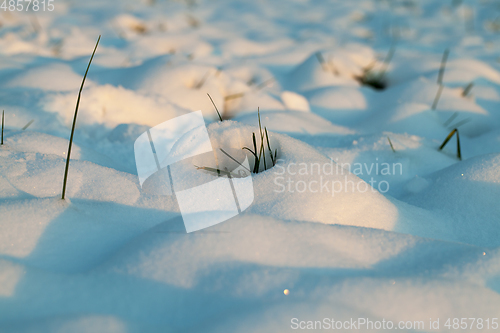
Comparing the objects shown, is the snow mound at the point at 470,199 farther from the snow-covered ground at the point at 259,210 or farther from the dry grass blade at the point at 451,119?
the dry grass blade at the point at 451,119

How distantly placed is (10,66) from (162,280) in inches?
71.5

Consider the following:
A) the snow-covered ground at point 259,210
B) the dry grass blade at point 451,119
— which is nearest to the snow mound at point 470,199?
the snow-covered ground at point 259,210

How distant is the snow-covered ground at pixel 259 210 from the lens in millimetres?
562

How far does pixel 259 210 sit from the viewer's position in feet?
2.62

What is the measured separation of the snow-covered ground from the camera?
56 centimetres

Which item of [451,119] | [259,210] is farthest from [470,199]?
[451,119]

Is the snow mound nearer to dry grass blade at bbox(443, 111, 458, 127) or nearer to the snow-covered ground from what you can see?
the snow-covered ground

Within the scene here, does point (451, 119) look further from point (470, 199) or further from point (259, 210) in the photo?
point (259, 210)

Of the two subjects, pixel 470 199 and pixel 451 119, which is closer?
pixel 470 199

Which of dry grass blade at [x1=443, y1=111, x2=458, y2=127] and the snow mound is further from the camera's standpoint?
dry grass blade at [x1=443, y1=111, x2=458, y2=127]

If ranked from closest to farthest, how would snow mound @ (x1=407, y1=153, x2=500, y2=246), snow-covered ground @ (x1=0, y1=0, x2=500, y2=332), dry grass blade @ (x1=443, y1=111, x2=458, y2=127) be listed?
snow-covered ground @ (x1=0, y1=0, x2=500, y2=332)
snow mound @ (x1=407, y1=153, x2=500, y2=246)
dry grass blade @ (x1=443, y1=111, x2=458, y2=127)

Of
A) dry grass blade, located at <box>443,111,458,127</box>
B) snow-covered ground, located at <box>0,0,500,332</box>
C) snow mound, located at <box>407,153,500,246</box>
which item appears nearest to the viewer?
snow-covered ground, located at <box>0,0,500,332</box>

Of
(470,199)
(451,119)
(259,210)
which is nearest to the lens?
(259,210)

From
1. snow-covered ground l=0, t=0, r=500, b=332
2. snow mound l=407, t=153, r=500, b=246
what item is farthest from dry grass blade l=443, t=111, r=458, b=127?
snow mound l=407, t=153, r=500, b=246
